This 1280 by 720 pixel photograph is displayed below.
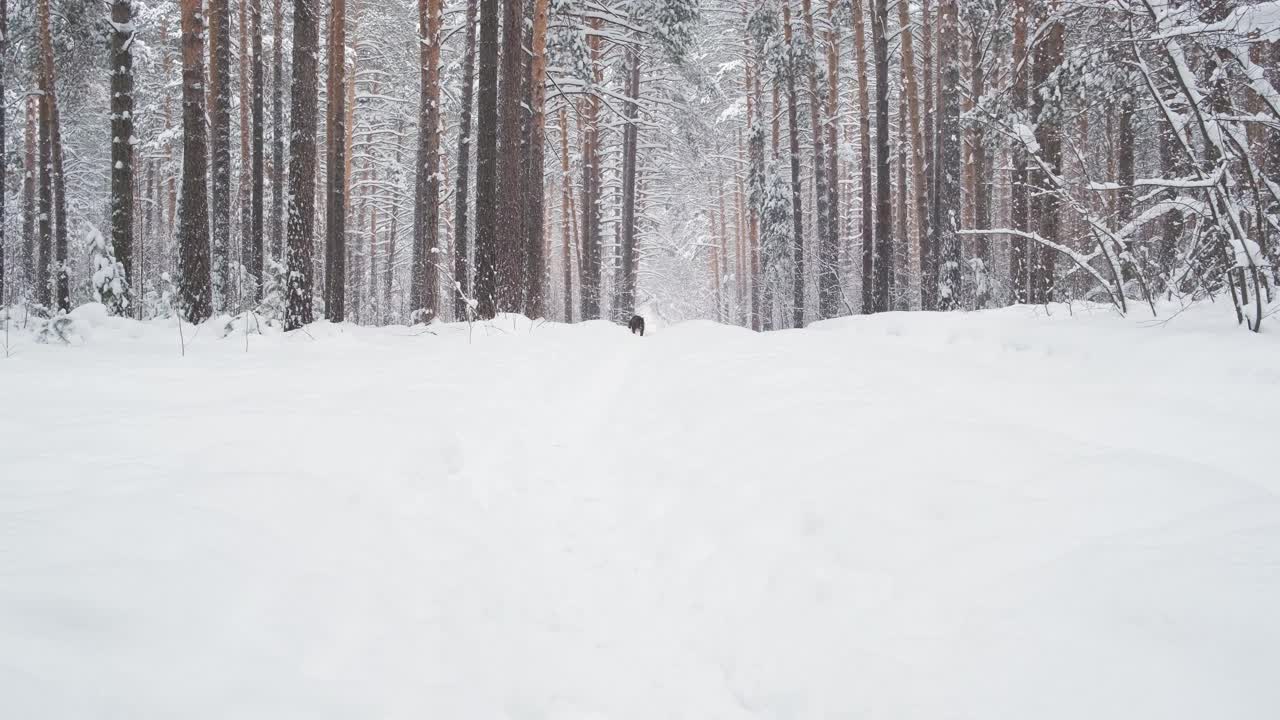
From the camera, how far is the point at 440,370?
490cm

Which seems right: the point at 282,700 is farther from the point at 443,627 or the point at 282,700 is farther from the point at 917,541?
the point at 917,541

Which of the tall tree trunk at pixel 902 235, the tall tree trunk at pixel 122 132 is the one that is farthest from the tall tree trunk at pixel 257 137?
the tall tree trunk at pixel 902 235

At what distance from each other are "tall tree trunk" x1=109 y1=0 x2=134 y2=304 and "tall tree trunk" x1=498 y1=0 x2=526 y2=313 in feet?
14.7

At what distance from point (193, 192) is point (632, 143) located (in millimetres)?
11298

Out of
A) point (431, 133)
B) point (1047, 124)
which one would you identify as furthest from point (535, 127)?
point (1047, 124)

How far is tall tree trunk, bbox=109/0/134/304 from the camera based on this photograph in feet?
25.1

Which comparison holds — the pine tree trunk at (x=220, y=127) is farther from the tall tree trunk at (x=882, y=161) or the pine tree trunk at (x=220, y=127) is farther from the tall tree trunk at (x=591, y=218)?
the tall tree trunk at (x=882, y=161)

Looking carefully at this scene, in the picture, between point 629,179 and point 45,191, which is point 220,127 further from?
point 629,179

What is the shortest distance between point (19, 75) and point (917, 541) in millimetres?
22769

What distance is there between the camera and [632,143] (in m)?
16.8

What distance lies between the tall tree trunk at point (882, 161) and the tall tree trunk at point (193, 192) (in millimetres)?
10963

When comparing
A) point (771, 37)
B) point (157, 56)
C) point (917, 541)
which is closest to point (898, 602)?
point (917, 541)

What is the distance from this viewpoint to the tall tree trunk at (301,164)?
8219 mm

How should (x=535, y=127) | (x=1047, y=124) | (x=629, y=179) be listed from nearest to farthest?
(x=1047, y=124) → (x=535, y=127) → (x=629, y=179)
